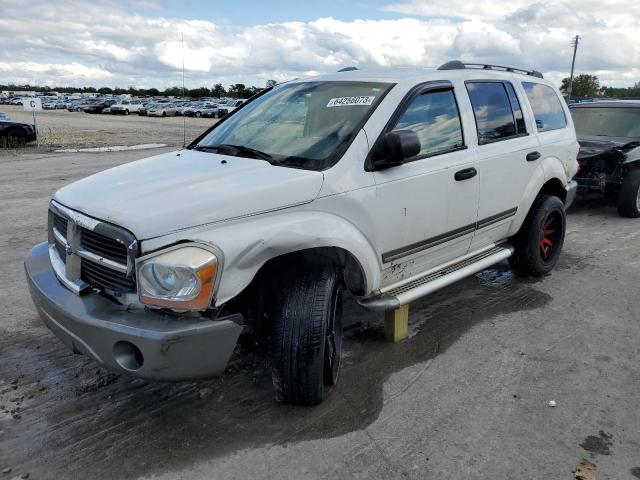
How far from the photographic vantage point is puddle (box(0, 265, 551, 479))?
2711 millimetres

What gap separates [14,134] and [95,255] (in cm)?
1885

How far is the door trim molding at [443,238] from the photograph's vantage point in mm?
3439

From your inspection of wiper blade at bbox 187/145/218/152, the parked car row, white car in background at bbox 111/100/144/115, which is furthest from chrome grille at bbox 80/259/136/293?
white car in background at bbox 111/100/144/115

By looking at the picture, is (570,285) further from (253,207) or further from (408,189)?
(253,207)

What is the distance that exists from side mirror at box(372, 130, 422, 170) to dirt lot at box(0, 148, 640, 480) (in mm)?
1344

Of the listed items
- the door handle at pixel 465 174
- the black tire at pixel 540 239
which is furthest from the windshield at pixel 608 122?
the door handle at pixel 465 174

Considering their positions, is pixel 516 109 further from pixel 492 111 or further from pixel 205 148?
pixel 205 148

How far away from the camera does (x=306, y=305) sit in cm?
286

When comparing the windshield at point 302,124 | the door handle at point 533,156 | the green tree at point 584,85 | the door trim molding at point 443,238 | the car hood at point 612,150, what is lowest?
the door trim molding at point 443,238

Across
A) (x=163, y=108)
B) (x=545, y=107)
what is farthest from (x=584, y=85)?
(x=545, y=107)

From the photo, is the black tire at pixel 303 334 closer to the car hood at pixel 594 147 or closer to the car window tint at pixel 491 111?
the car window tint at pixel 491 111

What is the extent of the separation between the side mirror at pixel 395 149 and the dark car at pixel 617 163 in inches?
230

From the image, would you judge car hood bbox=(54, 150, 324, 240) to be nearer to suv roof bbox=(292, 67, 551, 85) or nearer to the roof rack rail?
suv roof bbox=(292, 67, 551, 85)

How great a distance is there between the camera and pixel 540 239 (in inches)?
198
